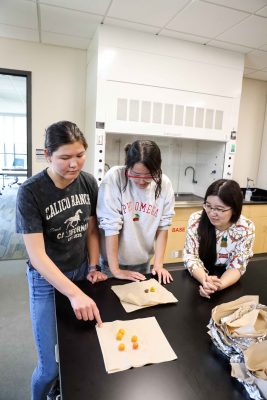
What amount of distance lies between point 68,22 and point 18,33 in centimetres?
60

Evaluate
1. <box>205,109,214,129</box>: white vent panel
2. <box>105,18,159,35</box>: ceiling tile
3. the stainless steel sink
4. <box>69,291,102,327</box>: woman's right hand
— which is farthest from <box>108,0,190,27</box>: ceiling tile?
<box>69,291,102,327</box>: woman's right hand

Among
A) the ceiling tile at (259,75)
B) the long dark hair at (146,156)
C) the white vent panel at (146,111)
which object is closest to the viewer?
the long dark hair at (146,156)

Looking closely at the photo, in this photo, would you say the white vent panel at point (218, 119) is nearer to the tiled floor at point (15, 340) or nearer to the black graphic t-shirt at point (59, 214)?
the black graphic t-shirt at point (59, 214)

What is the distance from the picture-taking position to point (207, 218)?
1260 mm

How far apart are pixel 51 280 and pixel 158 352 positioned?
425 mm

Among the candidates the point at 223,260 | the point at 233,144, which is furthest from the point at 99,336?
the point at 233,144

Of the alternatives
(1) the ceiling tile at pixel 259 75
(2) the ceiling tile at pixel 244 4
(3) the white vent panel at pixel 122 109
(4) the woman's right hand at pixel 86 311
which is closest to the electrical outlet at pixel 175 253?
(3) the white vent panel at pixel 122 109

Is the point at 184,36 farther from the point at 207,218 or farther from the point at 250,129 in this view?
the point at 207,218

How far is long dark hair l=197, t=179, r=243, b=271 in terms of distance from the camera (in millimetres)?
1158

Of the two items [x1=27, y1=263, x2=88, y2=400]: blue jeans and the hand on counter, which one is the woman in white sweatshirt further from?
[x1=27, y1=263, x2=88, y2=400]: blue jeans

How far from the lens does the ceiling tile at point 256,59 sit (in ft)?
8.80

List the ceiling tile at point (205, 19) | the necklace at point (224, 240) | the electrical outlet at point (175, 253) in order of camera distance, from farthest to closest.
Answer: the electrical outlet at point (175, 253) → the ceiling tile at point (205, 19) → the necklace at point (224, 240)

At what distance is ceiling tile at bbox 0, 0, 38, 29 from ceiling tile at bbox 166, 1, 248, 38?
112 centimetres

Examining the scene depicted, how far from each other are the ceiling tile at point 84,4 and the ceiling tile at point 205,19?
577mm
